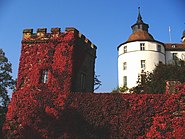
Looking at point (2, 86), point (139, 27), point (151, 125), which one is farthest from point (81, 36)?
point (139, 27)

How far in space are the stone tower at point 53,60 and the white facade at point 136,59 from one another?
21.4 meters

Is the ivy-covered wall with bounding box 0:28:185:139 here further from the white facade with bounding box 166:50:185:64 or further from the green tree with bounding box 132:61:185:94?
the white facade with bounding box 166:50:185:64

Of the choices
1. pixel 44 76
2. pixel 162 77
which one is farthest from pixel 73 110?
pixel 162 77

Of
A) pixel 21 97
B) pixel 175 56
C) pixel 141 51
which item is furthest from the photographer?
pixel 175 56

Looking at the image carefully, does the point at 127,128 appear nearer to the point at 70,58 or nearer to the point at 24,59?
the point at 70,58


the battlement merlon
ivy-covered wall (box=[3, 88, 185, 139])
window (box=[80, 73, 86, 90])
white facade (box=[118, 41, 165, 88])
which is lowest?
ivy-covered wall (box=[3, 88, 185, 139])

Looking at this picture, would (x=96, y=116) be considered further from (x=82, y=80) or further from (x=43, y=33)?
(x=43, y=33)

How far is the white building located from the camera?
39.0 metres

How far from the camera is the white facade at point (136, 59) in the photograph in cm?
3894

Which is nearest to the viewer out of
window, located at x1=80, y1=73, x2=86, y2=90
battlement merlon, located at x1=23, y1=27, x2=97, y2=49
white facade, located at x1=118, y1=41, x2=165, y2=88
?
battlement merlon, located at x1=23, y1=27, x2=97, y2=49

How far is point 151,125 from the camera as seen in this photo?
49.4ft

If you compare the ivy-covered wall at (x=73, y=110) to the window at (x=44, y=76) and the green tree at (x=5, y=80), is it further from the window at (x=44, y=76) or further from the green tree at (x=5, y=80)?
the green tree at (x=5, y=80)

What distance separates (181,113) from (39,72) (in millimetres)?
11018

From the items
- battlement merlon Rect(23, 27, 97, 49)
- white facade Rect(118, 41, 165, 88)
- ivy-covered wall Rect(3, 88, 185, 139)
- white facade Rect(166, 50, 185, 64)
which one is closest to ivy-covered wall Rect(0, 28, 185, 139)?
ivy-covered wall Rect(3, 88, 185, 139)
